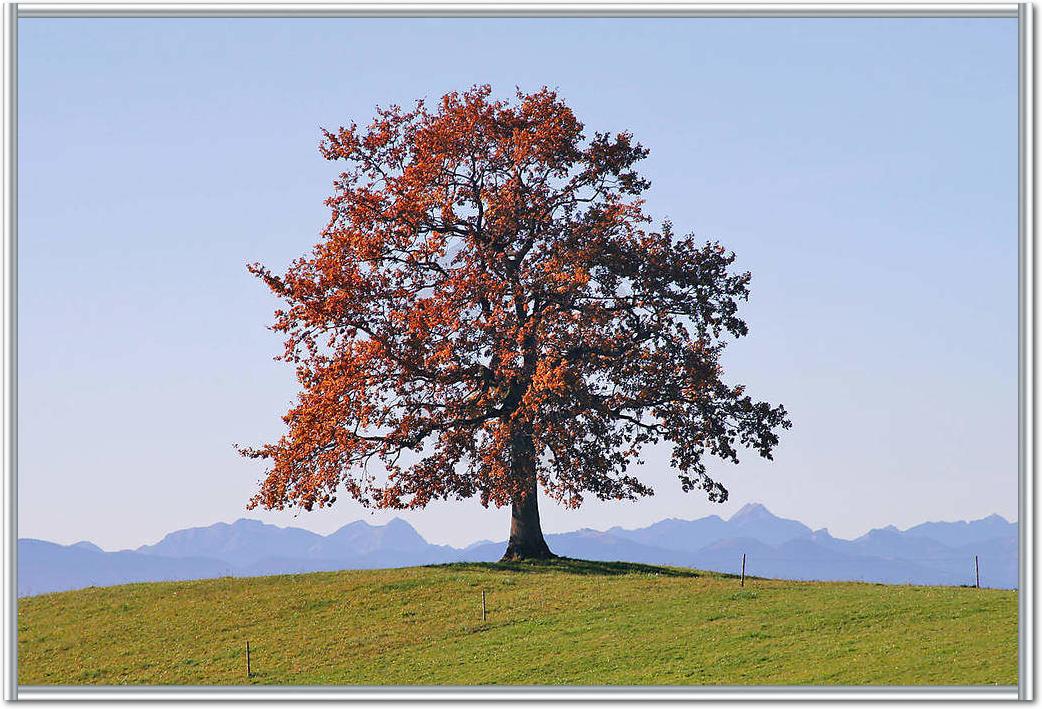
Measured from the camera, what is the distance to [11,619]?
26109mm

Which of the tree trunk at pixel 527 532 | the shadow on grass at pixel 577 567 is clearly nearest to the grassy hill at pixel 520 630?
the shadow on grass at pixel 577 567

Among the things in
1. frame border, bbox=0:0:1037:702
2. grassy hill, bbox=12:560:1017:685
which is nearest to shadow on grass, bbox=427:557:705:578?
grassy hill, bbox=12:560:1017:685

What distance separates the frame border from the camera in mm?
25484

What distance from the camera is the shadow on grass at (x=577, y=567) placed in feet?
140

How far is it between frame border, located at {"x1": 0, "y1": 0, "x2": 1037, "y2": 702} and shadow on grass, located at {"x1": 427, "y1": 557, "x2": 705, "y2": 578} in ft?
48.8

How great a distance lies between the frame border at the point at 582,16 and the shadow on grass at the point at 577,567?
1487 centimetres

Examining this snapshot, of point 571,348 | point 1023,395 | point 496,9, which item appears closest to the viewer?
point 1023,395

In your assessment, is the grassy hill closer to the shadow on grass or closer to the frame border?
the shadow on grass

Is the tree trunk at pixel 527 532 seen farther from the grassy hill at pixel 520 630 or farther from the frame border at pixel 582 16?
the frame border at pixel 582 16

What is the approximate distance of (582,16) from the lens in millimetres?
28453

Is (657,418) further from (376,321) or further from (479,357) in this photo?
(376,321)

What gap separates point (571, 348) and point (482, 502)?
579cm

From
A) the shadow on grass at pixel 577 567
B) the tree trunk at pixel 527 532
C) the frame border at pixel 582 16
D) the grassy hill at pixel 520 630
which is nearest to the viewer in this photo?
the frame border at pixel 582 16
